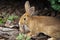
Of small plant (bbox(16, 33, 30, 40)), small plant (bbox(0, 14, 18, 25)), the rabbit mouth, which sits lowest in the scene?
small plant (bbox(16, 33, 30, 40))

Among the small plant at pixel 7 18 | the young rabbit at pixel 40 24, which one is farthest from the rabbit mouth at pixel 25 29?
the small plant at pixel 7 18

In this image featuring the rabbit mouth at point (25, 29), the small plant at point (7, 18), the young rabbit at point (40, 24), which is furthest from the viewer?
the small plant at point (7, 18)

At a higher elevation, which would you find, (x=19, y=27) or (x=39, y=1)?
(x=39, y=1)

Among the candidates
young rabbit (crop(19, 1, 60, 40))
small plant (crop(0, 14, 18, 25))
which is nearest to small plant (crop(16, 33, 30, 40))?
young rabbit (crop(19, 1, 60, 40))

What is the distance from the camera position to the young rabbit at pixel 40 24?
6340 millimetres

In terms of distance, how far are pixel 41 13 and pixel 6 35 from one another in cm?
154

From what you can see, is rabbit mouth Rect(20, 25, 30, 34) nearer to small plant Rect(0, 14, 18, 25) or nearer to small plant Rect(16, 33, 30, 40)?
small plant Rect(16, 33, 30, 40)

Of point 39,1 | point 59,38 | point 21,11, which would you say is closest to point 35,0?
point 39,1

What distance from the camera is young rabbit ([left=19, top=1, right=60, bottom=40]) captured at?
20.8ft

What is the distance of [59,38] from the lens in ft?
20.9

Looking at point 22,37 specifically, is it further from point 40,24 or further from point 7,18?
point 7,18

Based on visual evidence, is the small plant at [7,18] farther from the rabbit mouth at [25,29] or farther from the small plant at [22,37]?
the small plant at [22,37]

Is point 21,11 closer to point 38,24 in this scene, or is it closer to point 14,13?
point 14,13

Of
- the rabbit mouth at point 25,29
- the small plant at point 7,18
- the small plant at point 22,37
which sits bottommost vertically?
the small plant at point 22,37
